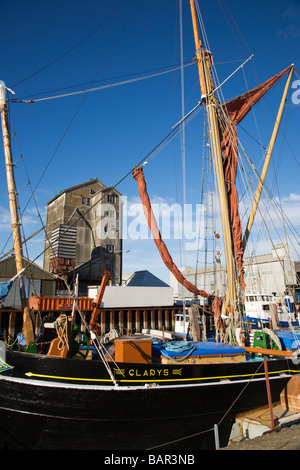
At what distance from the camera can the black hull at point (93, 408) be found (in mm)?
7992

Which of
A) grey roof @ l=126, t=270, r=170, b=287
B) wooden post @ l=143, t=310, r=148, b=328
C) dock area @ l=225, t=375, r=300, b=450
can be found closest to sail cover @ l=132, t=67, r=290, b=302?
dock area @ l=225, t=375, r=300, b=450

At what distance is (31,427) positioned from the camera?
8.02 metres

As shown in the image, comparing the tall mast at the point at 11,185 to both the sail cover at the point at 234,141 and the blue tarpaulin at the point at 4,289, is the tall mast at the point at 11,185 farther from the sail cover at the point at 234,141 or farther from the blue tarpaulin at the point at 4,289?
the sail cover at the point at 234,141

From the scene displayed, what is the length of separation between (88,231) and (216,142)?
2704 cm

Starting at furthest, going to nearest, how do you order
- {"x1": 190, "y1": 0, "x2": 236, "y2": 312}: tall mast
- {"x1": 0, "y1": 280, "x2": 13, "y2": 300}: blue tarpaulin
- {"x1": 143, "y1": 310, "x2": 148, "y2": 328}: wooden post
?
{"x1": 143, "y1": 310, "x2": 148, "y2": 328}: wooden post, {"x1": 190, "y1": 0, "x2": 236, "y2": 312}: tall mast, {"x1": 0, "y1": 280, "x2": 13, "y2": 300}: blue tarpaulin

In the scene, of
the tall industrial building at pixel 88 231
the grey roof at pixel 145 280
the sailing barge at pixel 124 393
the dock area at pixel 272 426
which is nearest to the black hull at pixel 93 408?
the sailing barge at pixel 124 393

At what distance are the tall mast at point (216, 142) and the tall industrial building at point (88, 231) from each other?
74.8 feet

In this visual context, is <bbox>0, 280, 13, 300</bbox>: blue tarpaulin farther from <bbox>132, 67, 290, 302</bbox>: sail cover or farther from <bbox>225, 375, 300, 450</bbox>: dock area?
<bbox>225, 375, 300, 450</bbox>: dock area

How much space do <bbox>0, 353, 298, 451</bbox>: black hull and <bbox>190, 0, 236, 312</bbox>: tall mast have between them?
20.8 feet

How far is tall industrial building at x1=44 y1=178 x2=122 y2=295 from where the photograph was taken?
120 ft

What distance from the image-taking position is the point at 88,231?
39312mm

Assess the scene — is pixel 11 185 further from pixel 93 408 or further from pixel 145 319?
Result: pixel 145 319
